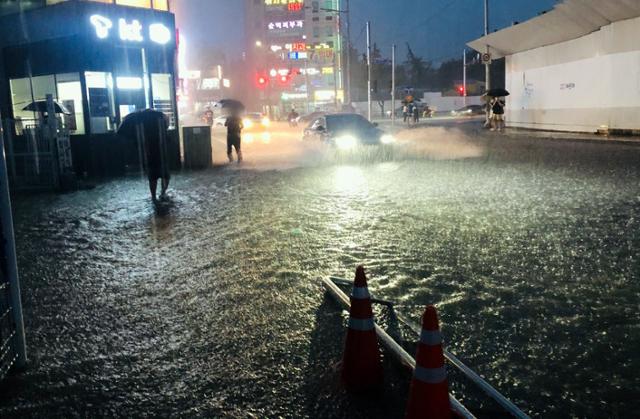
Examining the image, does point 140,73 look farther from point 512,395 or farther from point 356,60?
point 356,60

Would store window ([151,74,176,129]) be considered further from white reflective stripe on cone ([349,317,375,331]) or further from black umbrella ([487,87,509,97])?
black umbrella ([487,87,509,97])

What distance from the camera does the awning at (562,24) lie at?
24203 millimetres

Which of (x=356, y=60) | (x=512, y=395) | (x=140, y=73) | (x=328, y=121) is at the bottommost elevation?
(x=512, y=395)

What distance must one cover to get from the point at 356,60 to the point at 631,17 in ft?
359

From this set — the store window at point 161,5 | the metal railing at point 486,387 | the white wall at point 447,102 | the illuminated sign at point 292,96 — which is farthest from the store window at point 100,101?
the illuminated sign at point 292,96

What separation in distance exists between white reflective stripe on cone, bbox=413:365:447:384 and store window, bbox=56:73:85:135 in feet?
52.4

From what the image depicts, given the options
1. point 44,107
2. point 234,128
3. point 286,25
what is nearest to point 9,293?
point 44,107

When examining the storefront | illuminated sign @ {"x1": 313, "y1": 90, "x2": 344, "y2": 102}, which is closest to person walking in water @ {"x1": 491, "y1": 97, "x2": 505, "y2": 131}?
the storefront

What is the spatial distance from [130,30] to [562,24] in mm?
19631

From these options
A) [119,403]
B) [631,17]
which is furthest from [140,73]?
[631,17]

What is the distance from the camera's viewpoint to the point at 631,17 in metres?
24.3

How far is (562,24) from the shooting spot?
28.3 m

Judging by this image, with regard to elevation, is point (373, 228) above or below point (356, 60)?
below

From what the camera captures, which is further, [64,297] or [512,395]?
[64,297]
